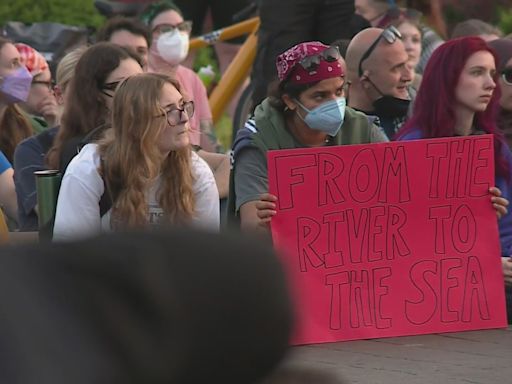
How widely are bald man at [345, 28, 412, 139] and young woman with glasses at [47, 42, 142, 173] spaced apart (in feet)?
4.66

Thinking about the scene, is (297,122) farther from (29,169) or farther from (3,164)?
(3,164)

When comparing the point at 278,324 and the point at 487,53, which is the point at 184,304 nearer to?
the point at 278,324

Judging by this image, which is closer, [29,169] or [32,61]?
[29,169]

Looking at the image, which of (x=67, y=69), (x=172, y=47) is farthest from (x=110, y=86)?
(x=172, y=47)

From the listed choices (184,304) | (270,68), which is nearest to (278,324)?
(184,304)

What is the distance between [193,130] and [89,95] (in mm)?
608

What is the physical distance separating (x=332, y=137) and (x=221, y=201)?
0.85 metres

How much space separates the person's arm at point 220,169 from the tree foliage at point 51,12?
618 centimetres

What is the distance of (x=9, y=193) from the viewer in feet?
21.6

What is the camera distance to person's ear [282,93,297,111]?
5.76 m

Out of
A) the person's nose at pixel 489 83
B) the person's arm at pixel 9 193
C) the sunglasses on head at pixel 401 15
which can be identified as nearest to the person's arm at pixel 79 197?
the person's arm at pixel 9 193

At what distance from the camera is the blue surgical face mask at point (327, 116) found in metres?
5.64

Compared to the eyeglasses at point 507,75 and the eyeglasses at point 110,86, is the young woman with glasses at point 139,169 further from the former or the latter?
the eyeglasses at point 507,75

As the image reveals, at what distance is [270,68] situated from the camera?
26.7 ft
